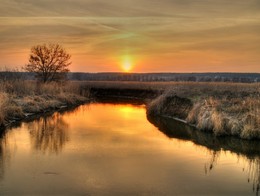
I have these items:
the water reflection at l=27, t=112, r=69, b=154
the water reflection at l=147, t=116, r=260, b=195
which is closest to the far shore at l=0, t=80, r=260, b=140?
the water reflection at l=147, t=116, r=260, b=195

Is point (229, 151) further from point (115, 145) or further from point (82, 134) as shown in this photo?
point (82, 134)

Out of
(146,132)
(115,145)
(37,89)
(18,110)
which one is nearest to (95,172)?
(115,145)

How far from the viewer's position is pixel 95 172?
1103 centimetres

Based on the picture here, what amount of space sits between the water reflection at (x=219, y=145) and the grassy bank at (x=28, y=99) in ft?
27.7

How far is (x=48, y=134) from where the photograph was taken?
18.0 metres

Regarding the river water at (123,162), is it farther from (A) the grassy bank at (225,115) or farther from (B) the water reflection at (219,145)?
(A) the grassy bank at (225,115)

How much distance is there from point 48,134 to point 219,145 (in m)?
7.82

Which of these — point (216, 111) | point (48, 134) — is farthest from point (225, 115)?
point (48, 134)

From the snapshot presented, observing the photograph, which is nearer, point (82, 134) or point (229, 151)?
point (229, 151)

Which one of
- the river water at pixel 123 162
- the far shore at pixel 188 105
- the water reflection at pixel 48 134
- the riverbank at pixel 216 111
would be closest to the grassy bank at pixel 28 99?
the far shore at pixel 188 105

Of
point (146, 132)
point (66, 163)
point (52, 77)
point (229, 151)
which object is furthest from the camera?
point (52, 77)

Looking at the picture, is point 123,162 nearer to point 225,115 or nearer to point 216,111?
point 225,115

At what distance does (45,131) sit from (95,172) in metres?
8.43

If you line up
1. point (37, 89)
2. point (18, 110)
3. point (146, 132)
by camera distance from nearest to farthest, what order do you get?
point (146, 132), point (18, 110), point (37, 89)
